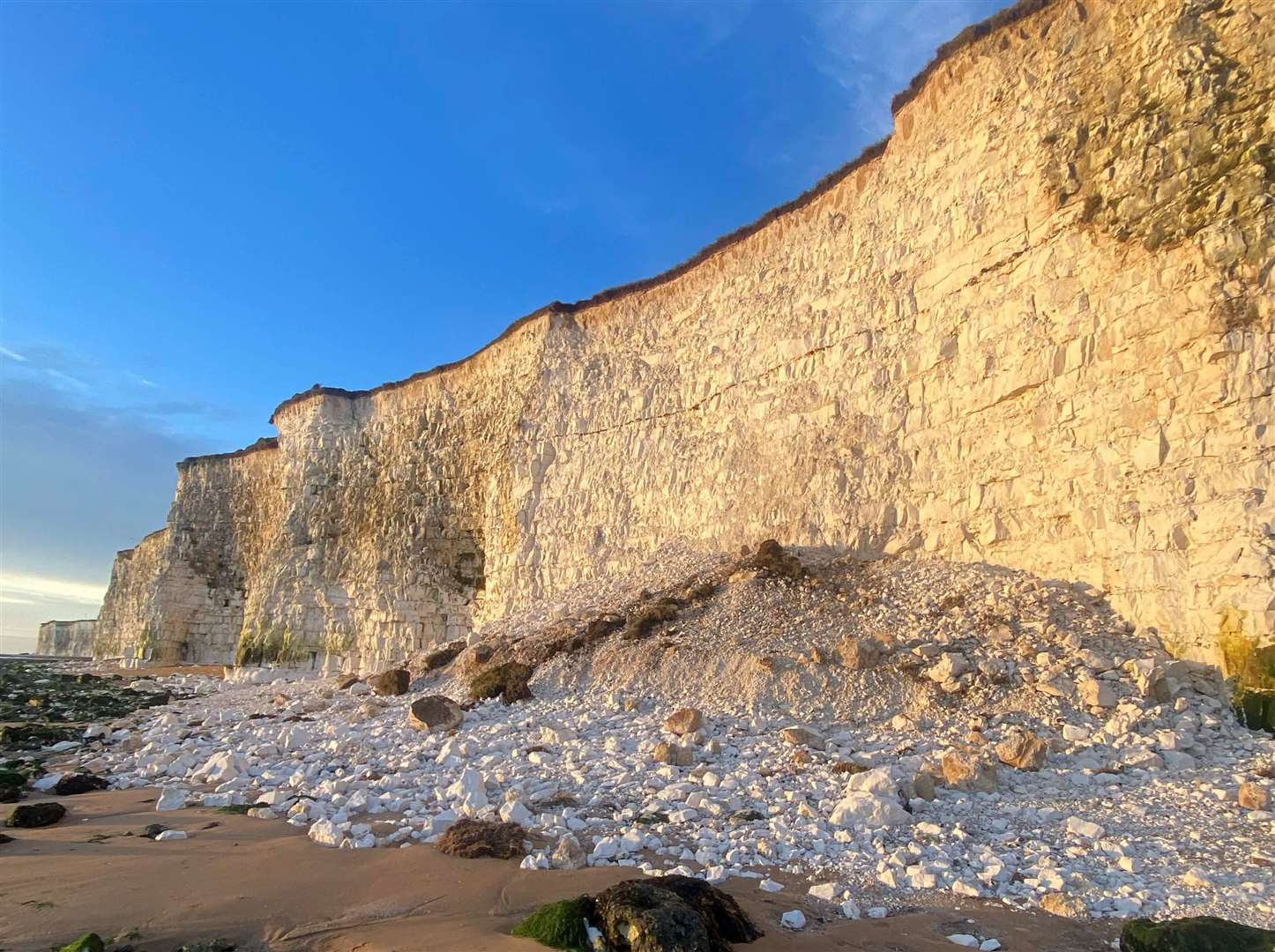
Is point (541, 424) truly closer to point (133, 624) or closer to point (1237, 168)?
point (1237, 168)

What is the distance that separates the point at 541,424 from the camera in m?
22.1

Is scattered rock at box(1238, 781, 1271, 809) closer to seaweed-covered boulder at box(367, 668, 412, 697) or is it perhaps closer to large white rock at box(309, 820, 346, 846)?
large white rock at box(309, 820, 346, 846)

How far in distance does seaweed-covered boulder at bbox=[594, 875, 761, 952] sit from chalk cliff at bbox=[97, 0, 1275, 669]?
778 cm

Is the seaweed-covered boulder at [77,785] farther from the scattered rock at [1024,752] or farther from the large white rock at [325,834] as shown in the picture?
the scattered rock at [1024,752]

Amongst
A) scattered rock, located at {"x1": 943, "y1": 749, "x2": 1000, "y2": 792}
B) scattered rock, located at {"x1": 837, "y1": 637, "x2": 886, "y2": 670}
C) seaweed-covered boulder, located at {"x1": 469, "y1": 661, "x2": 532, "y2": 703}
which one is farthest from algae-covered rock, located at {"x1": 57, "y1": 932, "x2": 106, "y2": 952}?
scattered rock, located at {"x1": 837, "y1": 637, "x2": 886, "y2": 670}

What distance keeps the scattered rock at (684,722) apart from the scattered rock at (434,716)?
9.78 ft

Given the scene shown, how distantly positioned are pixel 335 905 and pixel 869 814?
4.10 meters

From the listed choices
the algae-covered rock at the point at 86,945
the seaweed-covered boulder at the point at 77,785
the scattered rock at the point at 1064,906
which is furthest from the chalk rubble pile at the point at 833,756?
the algae-covered rock at the point at 86,945

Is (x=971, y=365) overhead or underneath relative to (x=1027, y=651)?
overhead

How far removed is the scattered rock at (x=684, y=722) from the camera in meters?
9.20

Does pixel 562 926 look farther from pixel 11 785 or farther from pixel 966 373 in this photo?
pixel 966 373

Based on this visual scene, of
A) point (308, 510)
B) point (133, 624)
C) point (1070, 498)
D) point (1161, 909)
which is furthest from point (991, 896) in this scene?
point (133, 624)

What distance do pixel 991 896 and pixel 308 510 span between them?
29278mm

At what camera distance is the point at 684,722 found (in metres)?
9.27
